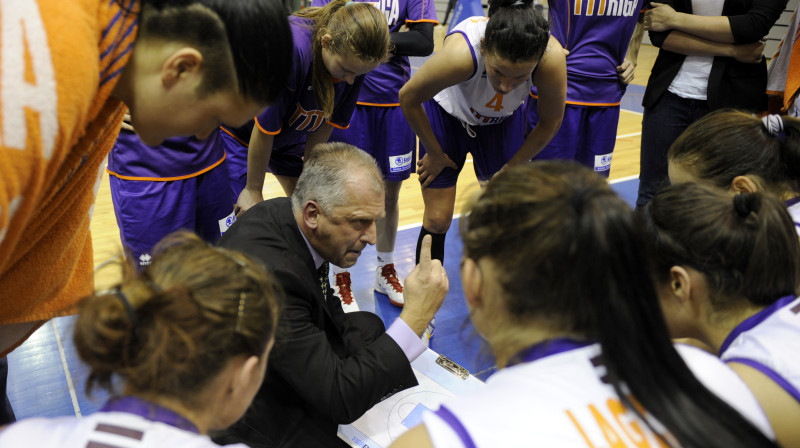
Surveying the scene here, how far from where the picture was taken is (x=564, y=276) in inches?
34.0

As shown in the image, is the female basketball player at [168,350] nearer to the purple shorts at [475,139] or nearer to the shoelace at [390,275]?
the purple shorts at [475,139]

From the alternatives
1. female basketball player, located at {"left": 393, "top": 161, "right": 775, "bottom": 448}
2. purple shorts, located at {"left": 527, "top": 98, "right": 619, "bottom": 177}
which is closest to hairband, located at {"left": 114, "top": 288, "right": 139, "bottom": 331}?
female basketball player, located at {"left": 393, "top": 161, "right": 775, "bottom": 448}

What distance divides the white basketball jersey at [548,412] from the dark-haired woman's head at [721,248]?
54 centimetres

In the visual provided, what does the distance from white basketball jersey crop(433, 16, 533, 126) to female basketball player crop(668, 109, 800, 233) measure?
101cm

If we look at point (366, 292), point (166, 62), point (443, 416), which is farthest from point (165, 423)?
point (366, 292)

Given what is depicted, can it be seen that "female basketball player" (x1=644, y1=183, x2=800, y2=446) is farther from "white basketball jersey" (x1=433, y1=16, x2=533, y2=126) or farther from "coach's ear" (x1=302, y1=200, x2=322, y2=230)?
"white basketball jersey" (x1=433, y1=16, x2=533, y2=126)

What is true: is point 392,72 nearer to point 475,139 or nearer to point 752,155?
point 475,139

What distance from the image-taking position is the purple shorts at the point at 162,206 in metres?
2.27

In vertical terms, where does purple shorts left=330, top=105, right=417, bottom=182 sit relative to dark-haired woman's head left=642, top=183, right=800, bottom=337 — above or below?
below

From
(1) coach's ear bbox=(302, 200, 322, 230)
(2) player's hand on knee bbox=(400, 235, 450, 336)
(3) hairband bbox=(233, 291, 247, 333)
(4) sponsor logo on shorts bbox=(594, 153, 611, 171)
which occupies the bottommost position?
(4) sponsor logo on shorts bbox=(594, 153, 611, 171)

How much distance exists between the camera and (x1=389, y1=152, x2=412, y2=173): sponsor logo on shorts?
10.3 ft

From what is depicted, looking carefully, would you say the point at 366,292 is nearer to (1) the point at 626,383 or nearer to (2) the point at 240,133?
(2) the point at 240,133

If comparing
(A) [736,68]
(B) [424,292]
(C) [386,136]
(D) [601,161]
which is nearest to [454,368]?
(B) [424,292]

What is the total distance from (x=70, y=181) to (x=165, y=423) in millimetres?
433
